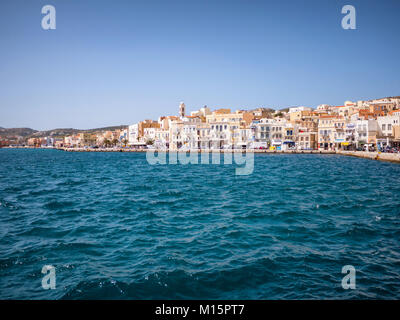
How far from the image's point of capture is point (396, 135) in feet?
166

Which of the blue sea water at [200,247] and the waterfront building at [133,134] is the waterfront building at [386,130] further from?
the waterfront building at [133,134]

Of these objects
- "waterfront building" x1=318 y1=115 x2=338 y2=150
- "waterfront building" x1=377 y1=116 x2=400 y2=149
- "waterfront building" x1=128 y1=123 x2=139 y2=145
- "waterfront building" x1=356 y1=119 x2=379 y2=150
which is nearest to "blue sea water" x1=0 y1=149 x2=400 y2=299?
"waterfront building" x1=377 y1=116 x2=400 y2=149

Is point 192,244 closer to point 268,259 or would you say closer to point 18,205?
point 268,259

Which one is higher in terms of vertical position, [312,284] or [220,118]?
[220,118]

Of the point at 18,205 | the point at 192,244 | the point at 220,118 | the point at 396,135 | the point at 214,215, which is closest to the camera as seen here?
the point at 192,244

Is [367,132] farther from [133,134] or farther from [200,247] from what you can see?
[133,134]

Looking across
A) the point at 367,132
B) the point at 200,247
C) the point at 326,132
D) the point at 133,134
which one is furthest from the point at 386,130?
the point at 133,134

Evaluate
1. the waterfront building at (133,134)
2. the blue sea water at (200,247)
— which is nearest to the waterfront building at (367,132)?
the blue sea water at (200,247)

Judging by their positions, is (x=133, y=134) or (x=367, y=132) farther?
(x=133, y=134)

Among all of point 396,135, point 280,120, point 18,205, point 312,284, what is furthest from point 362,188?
point 280,120

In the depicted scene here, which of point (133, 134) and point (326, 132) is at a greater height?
point (133, 134)

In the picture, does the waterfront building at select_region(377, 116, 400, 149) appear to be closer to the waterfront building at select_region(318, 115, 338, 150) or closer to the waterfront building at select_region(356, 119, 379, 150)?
the waterfront building at select_region(356, 119, 379, 150)

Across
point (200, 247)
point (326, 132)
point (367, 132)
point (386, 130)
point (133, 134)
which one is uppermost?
point (133, 134)
